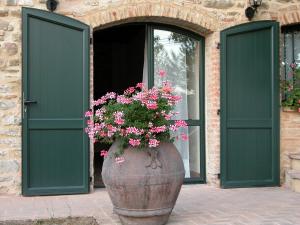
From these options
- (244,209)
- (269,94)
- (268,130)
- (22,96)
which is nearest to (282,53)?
(269,94)

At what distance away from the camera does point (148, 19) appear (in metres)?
6.41

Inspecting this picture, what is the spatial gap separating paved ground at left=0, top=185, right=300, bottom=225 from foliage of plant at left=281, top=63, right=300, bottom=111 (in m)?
1.19

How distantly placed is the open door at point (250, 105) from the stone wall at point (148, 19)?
120mm

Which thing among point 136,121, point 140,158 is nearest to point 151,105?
point 136,121

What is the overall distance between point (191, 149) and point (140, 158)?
2.68 meters

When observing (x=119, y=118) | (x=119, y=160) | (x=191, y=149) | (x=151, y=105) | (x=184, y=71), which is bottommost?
(x=191, y=149)

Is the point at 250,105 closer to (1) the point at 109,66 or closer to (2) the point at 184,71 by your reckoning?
(2) the point at 184,71

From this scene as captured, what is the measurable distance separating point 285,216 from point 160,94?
178 cm

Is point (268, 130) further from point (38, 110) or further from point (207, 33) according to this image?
point (38, 110)

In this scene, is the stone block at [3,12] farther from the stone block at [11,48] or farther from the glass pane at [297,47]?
the glass pane at [297,47]

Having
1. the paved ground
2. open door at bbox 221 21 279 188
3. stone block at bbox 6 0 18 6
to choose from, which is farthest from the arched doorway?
stone block at bbox 6 0 18 6

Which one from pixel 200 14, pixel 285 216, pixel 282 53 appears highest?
pixel 200 14

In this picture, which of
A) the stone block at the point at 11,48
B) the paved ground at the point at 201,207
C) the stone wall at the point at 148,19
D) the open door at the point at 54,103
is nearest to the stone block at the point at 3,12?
the stone wall at the point at 148,19

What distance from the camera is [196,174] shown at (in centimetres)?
679
